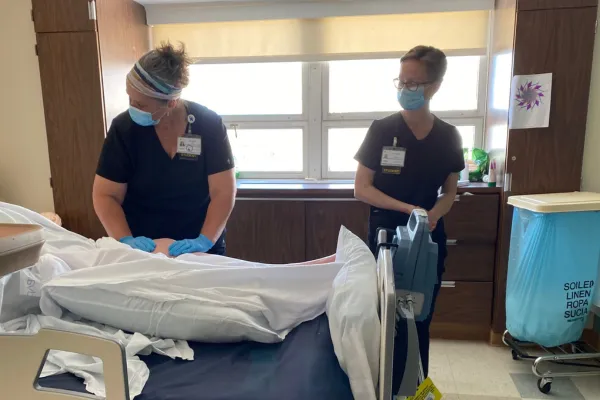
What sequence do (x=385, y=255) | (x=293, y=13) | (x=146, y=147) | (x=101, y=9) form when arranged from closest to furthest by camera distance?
(x=385, y=255) → (x=146, y=147) → (x=101, y=9) → (x=293, y=13)

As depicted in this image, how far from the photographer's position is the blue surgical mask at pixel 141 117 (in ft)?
4.95

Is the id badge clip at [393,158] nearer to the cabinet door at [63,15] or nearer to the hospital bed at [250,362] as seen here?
the hospital bed at [250,362]

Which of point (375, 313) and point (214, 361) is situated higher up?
point (375, 313)

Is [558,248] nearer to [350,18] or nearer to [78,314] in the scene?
[350,18]

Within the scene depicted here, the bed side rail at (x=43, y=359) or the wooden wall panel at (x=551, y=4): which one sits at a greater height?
the wooden wall panel at (x=551, y=4)

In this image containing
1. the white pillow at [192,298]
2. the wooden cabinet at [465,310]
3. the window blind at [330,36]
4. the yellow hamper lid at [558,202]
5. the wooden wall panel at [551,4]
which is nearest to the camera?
the white pillow at [192,298]

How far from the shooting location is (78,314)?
3.39 ft

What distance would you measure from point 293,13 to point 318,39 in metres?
0.22

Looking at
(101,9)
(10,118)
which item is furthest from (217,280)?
(10,118)

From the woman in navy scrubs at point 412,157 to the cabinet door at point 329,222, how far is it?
2.41 ft

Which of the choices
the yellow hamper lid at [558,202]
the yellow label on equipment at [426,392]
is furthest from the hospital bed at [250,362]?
the yellow hamper lid at [558,202]

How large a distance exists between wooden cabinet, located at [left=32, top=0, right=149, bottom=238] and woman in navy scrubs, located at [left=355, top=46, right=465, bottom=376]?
155cm

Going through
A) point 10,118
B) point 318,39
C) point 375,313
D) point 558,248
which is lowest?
point 558,248

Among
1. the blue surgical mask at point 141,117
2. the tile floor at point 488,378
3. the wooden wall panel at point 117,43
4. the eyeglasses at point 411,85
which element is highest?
the wooden wall panel at point 117,43
